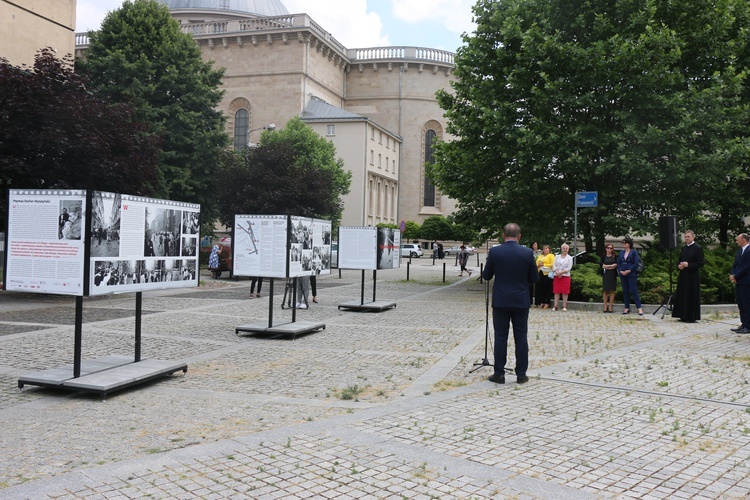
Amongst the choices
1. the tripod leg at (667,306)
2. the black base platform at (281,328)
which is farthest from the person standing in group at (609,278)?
the black base platform at (281,328)

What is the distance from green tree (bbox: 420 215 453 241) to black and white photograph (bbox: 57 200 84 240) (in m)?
66.7

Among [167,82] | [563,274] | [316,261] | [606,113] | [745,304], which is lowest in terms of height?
[745,304]

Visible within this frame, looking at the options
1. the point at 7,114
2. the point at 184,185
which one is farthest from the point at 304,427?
the point at 184,185

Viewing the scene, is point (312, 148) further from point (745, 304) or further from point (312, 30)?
point (745, 304)

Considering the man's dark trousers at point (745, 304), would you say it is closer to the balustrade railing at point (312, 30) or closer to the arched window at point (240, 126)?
the balustrade railing at point (312, 30)

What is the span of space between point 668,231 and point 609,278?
1820 mm

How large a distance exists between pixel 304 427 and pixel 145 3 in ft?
113

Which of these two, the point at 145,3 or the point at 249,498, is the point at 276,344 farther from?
the point at 145,3

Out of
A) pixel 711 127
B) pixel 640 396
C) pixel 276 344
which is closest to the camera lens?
pixel 640 396

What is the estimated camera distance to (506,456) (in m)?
5.20

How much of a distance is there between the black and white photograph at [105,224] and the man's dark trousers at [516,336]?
4.45 m

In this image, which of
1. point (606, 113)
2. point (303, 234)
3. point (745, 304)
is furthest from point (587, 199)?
point (303, 234)

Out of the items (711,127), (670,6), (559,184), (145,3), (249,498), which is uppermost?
(145,3)

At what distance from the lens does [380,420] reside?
618 centimetres
